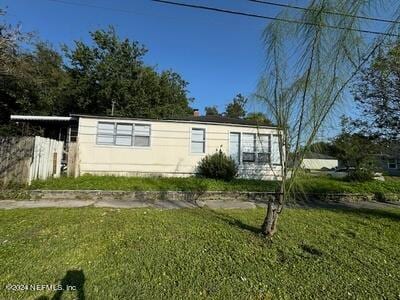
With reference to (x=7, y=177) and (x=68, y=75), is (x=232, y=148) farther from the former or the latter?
(x=68, y=75)

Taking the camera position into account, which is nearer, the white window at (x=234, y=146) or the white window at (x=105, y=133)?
the white window at (x=105, y=133)

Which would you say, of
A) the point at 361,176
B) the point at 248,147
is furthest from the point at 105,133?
the point at 361,176

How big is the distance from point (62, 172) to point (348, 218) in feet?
36.2

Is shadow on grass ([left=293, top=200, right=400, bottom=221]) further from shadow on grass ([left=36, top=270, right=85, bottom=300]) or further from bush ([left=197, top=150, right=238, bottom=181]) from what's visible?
shadow on grass ([left=36, top=270, right=85, bottom=300])

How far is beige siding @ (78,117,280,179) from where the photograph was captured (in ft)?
42.2

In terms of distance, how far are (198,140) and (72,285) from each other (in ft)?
35.6

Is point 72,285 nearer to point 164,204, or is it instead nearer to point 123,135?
point 164,204

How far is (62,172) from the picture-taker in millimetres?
12531

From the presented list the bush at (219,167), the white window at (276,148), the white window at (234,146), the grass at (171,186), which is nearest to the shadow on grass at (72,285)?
the white window at (276,148)

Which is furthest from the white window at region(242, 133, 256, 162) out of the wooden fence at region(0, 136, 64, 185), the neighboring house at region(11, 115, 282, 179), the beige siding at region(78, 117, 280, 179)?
the wooden fence at region(0, 136, 64, 185)

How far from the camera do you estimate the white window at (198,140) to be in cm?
1385

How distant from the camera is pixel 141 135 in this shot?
13.4 meters

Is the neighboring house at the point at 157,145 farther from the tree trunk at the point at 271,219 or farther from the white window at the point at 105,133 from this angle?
the tree trunk at the point at 271,219

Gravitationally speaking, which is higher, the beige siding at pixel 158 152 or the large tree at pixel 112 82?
the large tree at pixel 112 82
